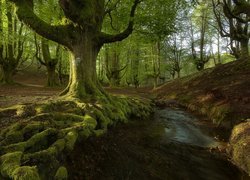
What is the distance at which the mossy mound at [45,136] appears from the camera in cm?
456

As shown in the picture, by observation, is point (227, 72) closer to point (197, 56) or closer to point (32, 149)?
point (32, 149)

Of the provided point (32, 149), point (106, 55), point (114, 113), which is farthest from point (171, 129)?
point (106, 55)

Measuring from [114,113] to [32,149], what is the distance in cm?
503

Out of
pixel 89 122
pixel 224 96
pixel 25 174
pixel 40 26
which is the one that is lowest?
pixel 25 174

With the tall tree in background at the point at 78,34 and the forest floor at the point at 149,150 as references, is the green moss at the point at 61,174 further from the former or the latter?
the tall tree in background at the point at 78,34

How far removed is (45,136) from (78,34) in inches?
243

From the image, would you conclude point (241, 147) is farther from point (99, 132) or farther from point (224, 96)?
point (224, 96)

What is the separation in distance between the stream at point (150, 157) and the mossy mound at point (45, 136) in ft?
1.42

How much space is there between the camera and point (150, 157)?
752 centimetres

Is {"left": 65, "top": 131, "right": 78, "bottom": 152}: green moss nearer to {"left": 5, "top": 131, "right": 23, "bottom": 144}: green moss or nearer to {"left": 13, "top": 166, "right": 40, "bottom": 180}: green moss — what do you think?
{"left": 5, "top": 131, "right": 23, "bottom": 144}: green moss

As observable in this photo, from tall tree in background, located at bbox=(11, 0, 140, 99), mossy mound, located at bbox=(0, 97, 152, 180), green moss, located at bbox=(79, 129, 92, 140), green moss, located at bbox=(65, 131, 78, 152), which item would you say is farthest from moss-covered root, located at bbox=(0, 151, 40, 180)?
tall tree in background, located at bbox=(11, 0, 140, 99)

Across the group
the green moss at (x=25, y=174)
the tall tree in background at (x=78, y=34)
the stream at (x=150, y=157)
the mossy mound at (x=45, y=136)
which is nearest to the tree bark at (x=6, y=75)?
the tall tree in background at (x=78, y=34)

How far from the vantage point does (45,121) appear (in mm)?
6723

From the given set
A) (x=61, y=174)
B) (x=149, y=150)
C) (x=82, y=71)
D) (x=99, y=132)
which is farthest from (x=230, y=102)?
(x=61, y=174)
